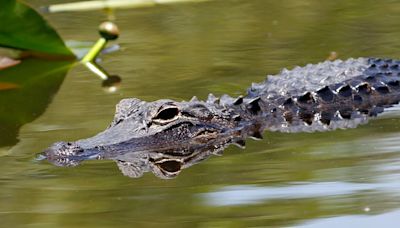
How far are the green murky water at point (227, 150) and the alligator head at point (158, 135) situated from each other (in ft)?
0.37

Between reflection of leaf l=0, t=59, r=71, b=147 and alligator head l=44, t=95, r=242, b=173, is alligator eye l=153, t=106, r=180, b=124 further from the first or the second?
reflection of leaf l=0, t=59, r=71, b=147

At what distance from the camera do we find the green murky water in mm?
4012

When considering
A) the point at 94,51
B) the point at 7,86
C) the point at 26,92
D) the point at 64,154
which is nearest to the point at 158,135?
the point at 64,154

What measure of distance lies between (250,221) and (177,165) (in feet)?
3.55

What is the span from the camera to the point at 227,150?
5090 mm

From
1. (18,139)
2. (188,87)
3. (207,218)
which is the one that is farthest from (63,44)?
(207,218)

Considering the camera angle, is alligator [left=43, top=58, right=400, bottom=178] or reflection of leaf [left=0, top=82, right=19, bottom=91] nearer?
alligator [left=43, top=58, right=400, bottom=178]

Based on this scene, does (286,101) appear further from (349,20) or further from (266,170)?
(349,20)

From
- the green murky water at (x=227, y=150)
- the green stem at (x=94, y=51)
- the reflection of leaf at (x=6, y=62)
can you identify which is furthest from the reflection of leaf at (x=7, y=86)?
the green stem at (x=94, y=51)

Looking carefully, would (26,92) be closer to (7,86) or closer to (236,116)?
(7,86)

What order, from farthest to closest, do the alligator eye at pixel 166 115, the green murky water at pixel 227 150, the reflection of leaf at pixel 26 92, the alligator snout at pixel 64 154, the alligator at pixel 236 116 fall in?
the reflection of leaf at pixel 26 92
the alligator eye at pixel 166 115
the alligator at pixel 236 116
the alligator snout at pixel 64 154
the green murky water at pixel 227 150

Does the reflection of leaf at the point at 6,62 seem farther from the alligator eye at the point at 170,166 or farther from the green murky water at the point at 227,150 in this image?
the alligator eye at the point at 170,166

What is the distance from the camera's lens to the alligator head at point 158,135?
5.00 m

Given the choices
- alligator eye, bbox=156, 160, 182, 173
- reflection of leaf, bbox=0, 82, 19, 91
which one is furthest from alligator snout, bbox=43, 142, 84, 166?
reflection of leaf, bbox=0, 82, 19, 91
